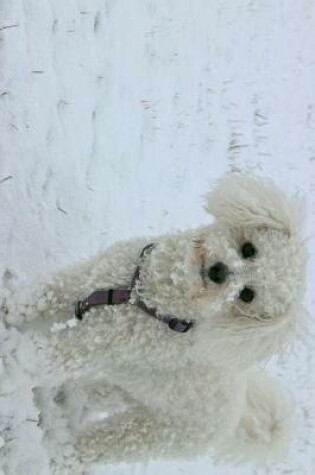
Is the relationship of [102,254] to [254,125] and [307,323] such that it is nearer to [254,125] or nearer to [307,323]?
[307,323]

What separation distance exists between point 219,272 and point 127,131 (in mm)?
2853

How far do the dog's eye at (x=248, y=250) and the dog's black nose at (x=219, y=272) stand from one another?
0.59ft

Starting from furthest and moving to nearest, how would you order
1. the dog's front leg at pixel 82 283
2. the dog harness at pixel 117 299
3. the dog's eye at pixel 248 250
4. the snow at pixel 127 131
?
the snow at pixel 127 131 < the dog's front leg at pixel 82 283 < the dog harness at pixel 117 299 < the dog's eye at pixel 248 250

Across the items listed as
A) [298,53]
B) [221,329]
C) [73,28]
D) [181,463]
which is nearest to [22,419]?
[221,329]

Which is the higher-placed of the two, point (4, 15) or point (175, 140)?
point (4, 15)

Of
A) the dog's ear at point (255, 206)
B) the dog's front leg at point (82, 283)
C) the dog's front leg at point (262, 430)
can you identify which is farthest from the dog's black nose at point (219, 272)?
the dog's front leg at point (262, 430)

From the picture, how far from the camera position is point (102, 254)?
15.9ft

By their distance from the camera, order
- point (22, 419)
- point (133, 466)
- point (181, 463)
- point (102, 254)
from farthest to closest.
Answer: point (181, 463)
point (133, 466)
point (102, 254)
point (22, 419)

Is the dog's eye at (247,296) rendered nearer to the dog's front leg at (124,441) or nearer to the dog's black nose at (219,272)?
the dog's black nose at (219,272)

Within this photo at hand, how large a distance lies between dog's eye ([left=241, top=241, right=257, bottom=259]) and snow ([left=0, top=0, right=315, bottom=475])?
2.01 feet

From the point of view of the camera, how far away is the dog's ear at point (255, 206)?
4316 mm

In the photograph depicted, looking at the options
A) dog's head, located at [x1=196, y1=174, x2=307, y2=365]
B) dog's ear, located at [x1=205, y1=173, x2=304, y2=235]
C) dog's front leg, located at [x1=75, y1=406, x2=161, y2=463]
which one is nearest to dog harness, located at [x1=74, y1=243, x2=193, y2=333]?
dog's head, located at [x1=196, y1=174, x2=307, y2=365]

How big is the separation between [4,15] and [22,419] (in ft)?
9.97

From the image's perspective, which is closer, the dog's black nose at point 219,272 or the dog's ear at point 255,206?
the dog's black nose at point 219,272
